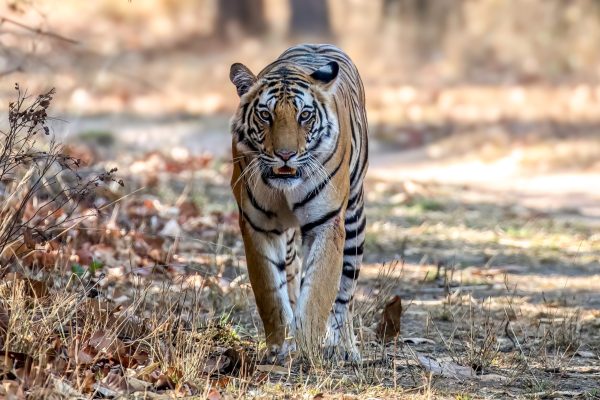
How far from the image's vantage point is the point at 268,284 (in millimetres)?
5352

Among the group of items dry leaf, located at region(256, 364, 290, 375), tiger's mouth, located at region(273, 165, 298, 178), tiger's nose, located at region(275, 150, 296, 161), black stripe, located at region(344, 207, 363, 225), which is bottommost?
dry leaf, located at region(256, 364, 290, 375)

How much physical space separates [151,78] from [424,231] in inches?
537

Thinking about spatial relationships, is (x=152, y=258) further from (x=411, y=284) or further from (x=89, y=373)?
(x=89, y=373)

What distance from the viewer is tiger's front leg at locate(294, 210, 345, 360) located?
17.2ft

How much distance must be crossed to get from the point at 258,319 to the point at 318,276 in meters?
0.94

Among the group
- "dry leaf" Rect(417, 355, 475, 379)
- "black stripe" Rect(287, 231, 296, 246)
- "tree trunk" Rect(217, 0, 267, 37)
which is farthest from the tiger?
"tree trunk" Rect(217, 0, 267, 37)

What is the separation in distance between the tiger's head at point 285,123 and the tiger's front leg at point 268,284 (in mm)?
267

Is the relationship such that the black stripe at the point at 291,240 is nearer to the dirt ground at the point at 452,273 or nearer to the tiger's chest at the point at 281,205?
the dirt ground at the point at 452,273

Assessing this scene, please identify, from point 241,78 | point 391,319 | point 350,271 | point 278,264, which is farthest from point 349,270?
point 241,78

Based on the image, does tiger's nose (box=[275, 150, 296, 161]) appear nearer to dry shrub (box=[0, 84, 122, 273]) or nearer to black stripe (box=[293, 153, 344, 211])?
black stripe (box=[293, 153, 344, 211])

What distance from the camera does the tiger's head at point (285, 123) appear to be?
5.25 meters

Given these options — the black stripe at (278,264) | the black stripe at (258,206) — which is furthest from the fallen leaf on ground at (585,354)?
the black stripe at (258,206)

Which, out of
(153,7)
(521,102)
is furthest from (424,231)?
(153,7)

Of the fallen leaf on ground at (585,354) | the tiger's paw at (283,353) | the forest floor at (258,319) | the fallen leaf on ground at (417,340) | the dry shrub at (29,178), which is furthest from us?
the fallen leaf on ground at (417,340)
